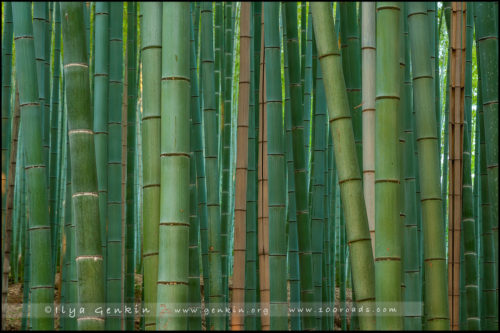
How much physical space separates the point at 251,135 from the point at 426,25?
1460 mm

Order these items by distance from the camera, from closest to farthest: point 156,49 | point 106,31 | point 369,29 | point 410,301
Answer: point 156,49 → point 369,29 → point 410,301 → point 106,31

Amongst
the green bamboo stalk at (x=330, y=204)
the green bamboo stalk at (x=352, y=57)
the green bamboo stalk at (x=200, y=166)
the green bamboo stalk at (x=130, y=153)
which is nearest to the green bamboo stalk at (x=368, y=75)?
the green bamboo stalk at (x=352, y=57)

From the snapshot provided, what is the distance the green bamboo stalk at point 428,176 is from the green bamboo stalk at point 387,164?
0.32 metres

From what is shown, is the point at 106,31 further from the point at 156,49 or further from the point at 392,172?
the point at 392,172

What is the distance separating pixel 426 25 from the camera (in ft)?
5.90

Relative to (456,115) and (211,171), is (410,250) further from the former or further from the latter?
(211,171)

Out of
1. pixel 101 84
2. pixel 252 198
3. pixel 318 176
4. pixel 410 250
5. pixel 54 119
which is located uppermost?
pixel 54 119

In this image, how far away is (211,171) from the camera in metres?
2.67

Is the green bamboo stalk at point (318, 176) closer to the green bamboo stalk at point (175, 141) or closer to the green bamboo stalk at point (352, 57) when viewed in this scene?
the green bamboo stalk at point (352, 57)

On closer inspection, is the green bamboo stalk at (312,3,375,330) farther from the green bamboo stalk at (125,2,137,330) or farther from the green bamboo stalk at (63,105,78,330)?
the green bamboo stalk at (125,2,137,330)

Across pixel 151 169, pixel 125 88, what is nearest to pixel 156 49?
pixel 151 169

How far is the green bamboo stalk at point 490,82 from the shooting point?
1.81 m

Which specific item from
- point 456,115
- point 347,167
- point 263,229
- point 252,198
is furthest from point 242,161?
point 347,167

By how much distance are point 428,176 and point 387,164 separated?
417 millimetres
